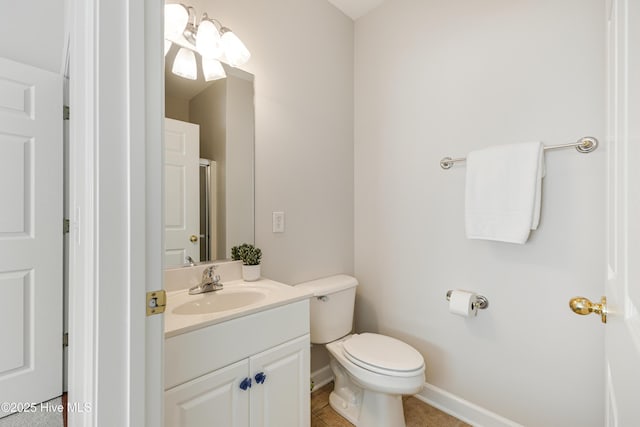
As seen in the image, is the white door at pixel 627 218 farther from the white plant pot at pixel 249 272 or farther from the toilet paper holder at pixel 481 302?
the white plant pot at pixel 249 272

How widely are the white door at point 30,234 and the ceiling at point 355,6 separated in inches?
69.8

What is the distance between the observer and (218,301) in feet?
4.25

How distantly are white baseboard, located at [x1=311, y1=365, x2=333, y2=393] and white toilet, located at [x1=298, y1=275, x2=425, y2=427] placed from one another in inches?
6.0

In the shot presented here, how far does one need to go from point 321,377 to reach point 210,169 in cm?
148

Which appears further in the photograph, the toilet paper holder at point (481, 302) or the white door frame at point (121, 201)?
the toilet paper holder at point (481, 302)

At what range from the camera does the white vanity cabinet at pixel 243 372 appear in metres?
0.89

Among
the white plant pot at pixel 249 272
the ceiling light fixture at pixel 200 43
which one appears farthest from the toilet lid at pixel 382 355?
the ceiling light fixture at pixel 200 43

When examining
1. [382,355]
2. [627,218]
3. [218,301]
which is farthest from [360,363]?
[627,218]

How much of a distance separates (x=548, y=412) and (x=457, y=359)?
41cm

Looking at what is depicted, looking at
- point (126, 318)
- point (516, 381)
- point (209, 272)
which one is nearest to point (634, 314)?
point (126, 318)

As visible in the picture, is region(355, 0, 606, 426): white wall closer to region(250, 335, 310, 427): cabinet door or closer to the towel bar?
the towel bar

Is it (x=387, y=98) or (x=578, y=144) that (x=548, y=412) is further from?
(x=387, y=98)

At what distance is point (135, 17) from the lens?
58 centimetres

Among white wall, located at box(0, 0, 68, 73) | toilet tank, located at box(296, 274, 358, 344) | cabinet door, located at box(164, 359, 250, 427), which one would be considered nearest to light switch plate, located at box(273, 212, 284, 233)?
toilet tank, located at box(296, 274, 358, 344)
